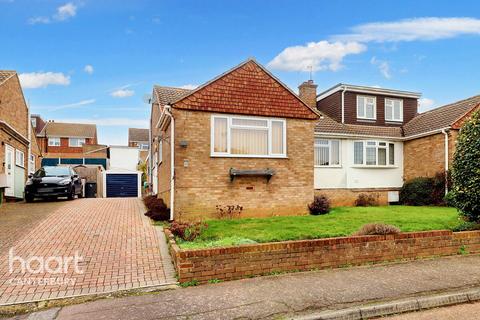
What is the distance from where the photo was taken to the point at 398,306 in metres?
4.86

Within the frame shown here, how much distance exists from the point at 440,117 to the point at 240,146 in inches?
456

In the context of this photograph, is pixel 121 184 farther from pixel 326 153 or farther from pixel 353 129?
pixel 353 129

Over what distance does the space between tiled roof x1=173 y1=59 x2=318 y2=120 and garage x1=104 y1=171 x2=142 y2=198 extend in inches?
831

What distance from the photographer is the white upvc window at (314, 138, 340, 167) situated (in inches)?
656

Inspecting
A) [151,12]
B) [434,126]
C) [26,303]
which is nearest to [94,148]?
[151,12]

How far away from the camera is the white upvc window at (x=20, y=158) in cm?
1750

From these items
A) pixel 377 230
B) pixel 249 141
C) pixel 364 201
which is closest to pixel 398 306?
pixel 377 230

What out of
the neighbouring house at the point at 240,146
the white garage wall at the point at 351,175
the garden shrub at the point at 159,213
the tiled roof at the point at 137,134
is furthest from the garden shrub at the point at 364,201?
the tiled roof at the point at 137,134

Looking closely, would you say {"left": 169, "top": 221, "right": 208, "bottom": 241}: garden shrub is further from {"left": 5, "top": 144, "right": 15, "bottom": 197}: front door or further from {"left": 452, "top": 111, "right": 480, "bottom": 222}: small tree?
{"left": 5, "top": 144, "right": 15, "bottom": 197}: front door

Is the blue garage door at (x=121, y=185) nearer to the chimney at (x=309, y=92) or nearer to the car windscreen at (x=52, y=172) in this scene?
the car windscreen at (x=52, y=172)

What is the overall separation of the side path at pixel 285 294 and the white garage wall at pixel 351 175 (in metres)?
9.94

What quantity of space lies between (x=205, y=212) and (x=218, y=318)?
6.85m

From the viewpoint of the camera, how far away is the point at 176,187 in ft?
35.7

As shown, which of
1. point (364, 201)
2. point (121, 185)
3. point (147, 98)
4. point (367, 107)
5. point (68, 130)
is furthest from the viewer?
point (68, 130)
